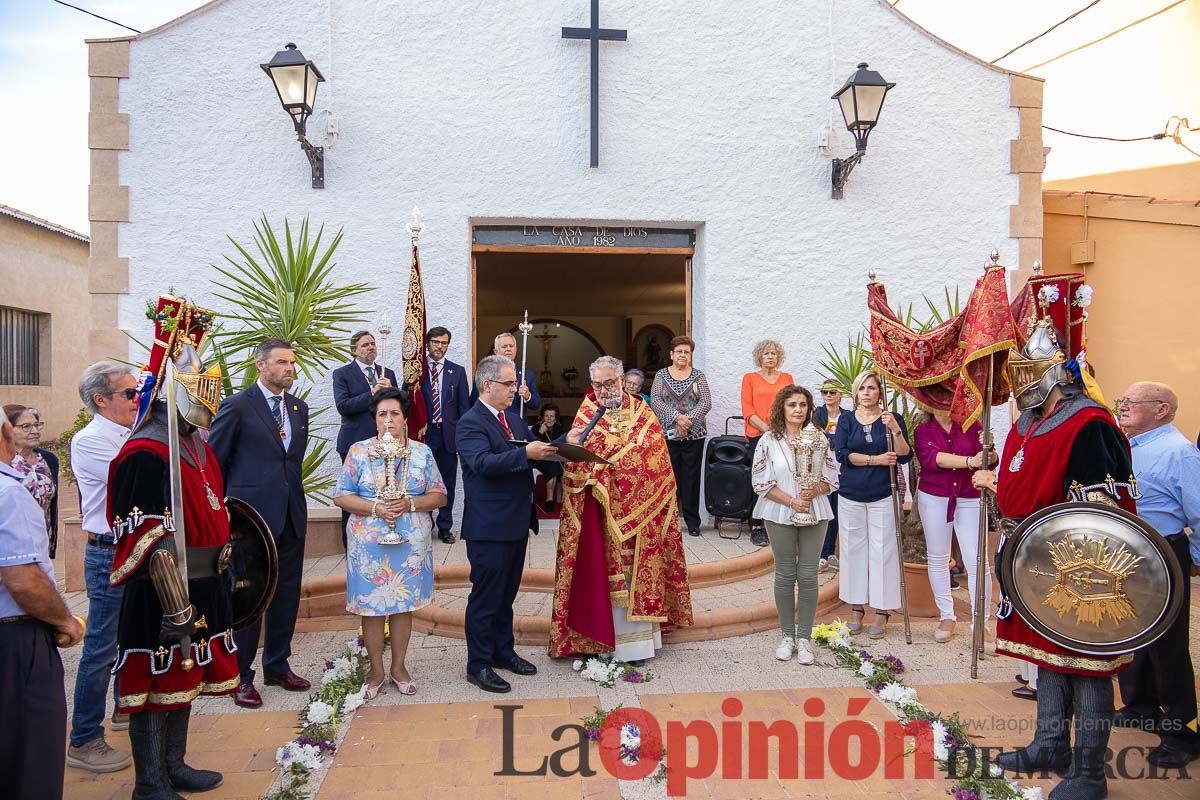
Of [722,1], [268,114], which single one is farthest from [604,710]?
[722,1]

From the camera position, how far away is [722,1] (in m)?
8.06

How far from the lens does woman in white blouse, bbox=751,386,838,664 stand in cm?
506

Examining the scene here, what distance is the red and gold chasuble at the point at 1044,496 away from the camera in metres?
3.35

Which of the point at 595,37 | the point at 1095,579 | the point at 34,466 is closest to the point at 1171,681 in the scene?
the point at 1095,579

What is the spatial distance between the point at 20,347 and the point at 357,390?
45.7 feet

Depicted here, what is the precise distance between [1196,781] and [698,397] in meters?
4.56

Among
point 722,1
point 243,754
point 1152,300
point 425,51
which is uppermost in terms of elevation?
point 722,1

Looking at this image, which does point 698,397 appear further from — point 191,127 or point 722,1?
point 191,127

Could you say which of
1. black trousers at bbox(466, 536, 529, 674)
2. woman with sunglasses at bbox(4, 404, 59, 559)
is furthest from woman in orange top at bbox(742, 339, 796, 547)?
woman with sunglasses at bbox(4, 404, 59, 559)

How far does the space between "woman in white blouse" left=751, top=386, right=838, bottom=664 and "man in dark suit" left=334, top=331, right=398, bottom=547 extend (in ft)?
9.88

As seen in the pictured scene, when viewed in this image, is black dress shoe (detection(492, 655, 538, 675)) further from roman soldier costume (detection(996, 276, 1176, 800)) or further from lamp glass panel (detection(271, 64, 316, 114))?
lamp glass panel (detection(271, 64, 316, 114))

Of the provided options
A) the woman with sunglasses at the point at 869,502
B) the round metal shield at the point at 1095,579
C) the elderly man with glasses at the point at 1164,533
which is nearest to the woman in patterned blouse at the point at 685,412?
the woman with sunglasses at the point at 869,502

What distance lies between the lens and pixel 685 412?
745 cm

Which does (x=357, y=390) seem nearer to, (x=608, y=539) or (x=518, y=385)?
(x=518, y=385)
